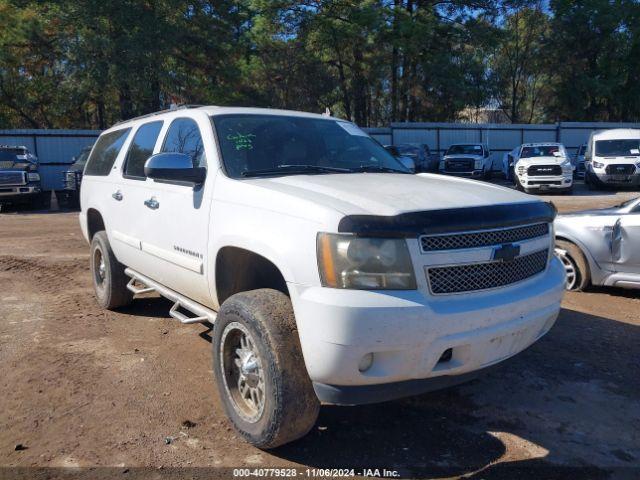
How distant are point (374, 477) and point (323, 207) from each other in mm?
1392

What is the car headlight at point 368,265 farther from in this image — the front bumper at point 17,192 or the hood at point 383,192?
the front bumper at point 17,192

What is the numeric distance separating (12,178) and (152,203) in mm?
13628

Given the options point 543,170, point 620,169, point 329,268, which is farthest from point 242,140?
point 620,169

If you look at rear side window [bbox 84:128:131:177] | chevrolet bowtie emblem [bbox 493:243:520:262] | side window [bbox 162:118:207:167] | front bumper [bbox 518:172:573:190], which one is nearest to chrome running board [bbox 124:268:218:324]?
side window [bbox 162:118:207:167]

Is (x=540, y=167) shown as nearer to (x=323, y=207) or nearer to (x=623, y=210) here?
(x=623, y=210)

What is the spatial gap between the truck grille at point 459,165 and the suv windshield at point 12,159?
15.1 m

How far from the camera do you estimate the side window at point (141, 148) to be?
4.70 m

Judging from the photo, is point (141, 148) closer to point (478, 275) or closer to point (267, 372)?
point (267, 372)

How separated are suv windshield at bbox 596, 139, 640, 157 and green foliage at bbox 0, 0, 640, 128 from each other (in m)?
11.5

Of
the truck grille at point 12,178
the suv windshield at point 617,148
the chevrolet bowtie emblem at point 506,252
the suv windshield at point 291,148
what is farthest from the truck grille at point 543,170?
the chevrolet bowtie emblem at point 506,252

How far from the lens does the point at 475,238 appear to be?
2863mm

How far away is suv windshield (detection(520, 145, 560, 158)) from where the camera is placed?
2009cm

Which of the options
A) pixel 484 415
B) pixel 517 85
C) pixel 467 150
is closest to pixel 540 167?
pixel 467 150

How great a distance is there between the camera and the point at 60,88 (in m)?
24.9
